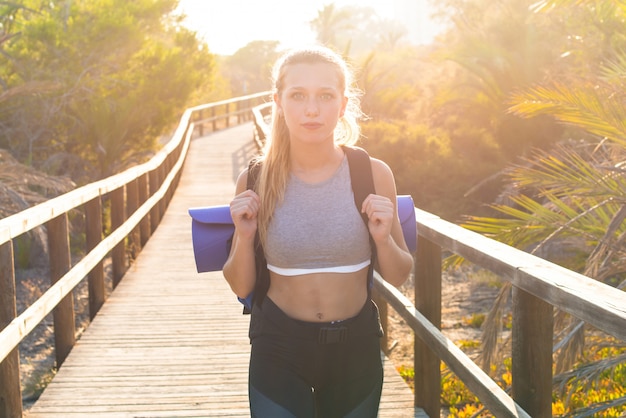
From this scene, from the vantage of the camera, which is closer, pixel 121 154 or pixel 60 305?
pixel 60 305

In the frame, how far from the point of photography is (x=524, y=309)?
2.59 meters

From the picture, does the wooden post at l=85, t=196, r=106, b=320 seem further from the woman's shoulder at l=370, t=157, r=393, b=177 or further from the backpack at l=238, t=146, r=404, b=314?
the woman's shoulder at l=370, t=157, r=393, b=177

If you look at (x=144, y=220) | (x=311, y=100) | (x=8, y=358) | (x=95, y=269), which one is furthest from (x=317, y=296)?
(x=144, y=220)

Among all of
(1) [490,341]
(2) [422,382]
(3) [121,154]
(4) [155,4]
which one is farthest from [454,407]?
(4) [155,4]

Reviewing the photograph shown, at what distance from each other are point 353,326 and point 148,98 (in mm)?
19417

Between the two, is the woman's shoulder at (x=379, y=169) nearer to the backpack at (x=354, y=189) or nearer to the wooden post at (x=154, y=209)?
the backpack at (x=354, y=189)

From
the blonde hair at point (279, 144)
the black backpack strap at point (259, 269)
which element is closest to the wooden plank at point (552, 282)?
the blonde hair at point (279, 144)

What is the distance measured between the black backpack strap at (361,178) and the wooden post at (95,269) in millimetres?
3988

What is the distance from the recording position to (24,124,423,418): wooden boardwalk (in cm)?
415

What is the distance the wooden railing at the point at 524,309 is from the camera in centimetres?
214

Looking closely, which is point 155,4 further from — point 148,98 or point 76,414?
point 76,414

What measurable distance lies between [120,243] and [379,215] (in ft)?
17.9

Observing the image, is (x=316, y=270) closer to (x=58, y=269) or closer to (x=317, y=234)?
(x=317, y=234)

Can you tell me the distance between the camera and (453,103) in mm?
21484
